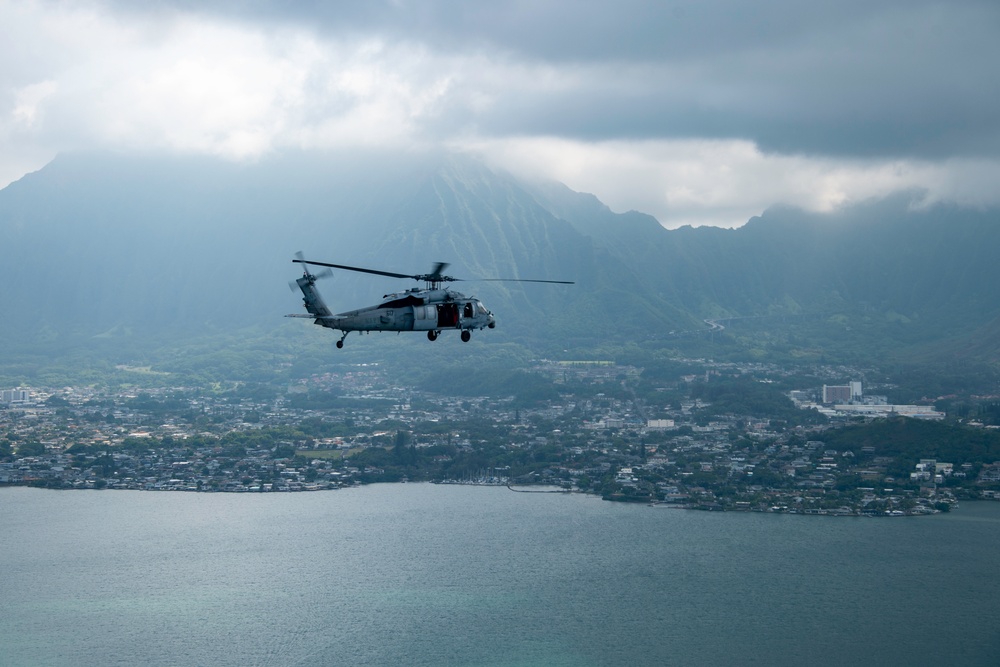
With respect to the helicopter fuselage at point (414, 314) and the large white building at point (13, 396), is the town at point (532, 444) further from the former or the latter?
the helicopter fuselage at point (414, 314)

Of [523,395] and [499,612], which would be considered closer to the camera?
[499,612]

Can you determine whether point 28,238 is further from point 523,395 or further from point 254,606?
point 254,606

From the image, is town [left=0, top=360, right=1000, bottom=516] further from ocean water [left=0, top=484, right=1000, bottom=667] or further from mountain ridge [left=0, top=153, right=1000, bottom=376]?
mountain ridge [left=0, top=153, right=1000, bottom=376]

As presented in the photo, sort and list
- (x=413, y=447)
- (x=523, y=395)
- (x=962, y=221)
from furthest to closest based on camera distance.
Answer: (x=962, y=221)
(x=523, y=395)
(x=413, y=447)

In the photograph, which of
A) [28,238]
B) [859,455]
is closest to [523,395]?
[859,455]

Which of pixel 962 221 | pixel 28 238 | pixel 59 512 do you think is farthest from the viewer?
pixel 962 221

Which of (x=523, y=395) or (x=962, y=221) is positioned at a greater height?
(x=962, y=221)

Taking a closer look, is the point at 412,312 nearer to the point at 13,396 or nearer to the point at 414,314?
the point at 414,314

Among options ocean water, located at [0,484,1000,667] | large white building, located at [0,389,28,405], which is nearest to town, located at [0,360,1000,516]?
large white building, located at [0,389,28,405]
